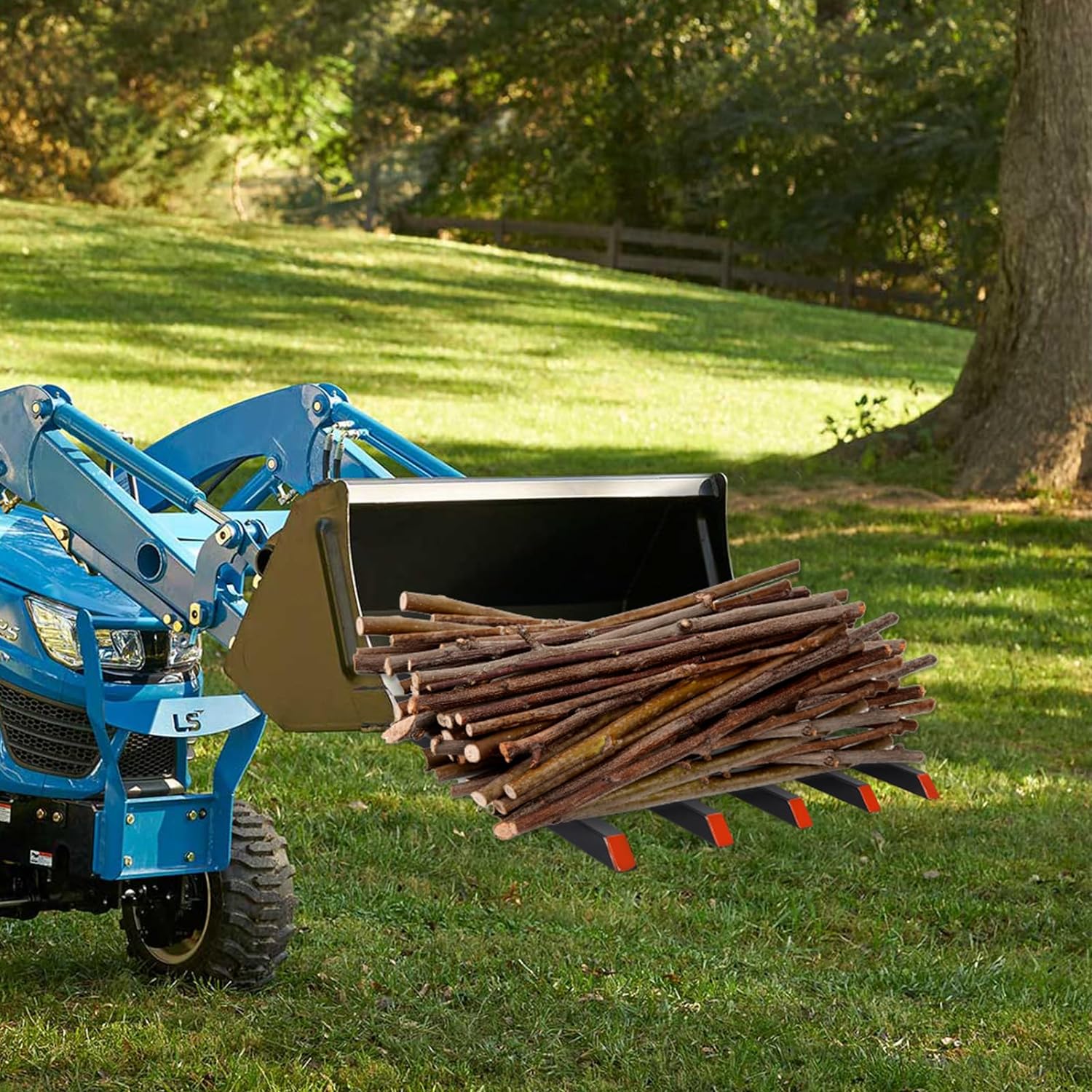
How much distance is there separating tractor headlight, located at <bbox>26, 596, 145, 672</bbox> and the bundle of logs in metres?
0.72

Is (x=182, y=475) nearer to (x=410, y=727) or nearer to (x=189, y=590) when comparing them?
(x=189, y=590)

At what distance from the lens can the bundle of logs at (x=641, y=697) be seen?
318 centimetres

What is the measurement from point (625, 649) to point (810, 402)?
51.9ft

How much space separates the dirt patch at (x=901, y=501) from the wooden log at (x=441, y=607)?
871cm

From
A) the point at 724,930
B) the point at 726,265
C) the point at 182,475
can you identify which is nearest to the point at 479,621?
the point at 182,475

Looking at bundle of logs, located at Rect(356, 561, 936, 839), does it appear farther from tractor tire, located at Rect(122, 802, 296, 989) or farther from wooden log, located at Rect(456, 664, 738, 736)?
tractor tire, located at Rect(122, 802, 296, 989)

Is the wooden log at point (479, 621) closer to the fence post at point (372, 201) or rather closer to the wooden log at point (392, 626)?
the wooden log at point (392, 626)

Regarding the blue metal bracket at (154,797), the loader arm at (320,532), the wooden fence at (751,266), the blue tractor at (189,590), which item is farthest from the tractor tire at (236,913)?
the wooden fence at (751,266)

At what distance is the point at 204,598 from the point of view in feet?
11.7

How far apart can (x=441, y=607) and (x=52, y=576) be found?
1.15 metres

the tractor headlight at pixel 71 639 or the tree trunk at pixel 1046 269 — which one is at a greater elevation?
the tree trunk at pixel 1046 269

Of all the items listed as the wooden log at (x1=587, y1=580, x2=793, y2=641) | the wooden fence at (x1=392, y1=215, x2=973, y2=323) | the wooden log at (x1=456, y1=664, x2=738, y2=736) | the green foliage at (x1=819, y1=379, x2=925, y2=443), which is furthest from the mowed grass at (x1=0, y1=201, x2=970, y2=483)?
the wooden log at (x1=456, y1=664, x2=738, y2=736)

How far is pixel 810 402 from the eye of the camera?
18938 mm

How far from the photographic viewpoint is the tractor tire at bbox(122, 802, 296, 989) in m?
4.32
